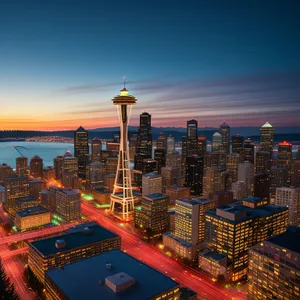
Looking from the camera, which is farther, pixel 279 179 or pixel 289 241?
pixel 279 179

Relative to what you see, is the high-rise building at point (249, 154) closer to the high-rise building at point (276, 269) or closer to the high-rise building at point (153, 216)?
the high-rise building at point (153, 216)

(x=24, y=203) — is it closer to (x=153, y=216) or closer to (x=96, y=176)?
(x=153, y=216)

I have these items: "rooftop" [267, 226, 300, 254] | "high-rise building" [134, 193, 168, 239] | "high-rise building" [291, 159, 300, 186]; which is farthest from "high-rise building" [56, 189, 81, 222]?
"high-rise building" [291, 159, 300, 186]

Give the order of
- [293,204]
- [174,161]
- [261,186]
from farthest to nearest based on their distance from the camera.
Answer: [174,161]
[261,186]
[293,204]

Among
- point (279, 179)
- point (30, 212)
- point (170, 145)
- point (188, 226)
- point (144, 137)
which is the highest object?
point (144, 137)

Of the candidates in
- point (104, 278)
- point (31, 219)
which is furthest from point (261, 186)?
point (104, 278)

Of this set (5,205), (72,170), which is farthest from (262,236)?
(72,170)
